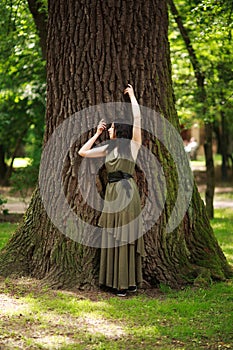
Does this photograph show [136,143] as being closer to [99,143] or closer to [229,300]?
[99,143]

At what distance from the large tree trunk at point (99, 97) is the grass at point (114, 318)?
301mm

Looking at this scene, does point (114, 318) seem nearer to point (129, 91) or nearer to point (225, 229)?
point (129, 91)

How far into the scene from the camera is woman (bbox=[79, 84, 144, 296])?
21.7 ft

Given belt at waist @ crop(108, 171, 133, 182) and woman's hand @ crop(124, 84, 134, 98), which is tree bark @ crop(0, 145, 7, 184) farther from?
belt at waist @ crop(108, 171, 133, 182)

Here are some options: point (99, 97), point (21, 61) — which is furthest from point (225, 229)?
point (99, 97)

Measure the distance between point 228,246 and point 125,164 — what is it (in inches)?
165

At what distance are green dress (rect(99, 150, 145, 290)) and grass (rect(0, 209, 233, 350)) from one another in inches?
9.4

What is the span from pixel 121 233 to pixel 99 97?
1.59 m

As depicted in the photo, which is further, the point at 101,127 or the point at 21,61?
the point at 21,61

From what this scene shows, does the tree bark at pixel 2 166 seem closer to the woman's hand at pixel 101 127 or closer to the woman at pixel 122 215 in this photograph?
the woman's hand at pixel 101 127

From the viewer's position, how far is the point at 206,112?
14.5 metres

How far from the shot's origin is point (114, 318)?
19.0 ft

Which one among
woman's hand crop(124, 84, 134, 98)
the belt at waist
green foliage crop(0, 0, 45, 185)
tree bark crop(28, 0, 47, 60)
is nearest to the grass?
the belt at waist

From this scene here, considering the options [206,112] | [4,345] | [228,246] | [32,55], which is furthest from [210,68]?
[4,345]
